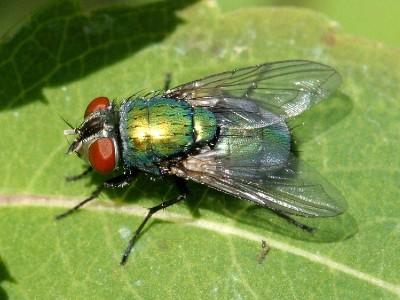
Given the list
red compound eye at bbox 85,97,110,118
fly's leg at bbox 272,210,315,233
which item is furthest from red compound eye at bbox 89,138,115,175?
fly's leg at bbox 272,210,315,233

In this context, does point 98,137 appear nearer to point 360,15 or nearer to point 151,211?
point 151,211

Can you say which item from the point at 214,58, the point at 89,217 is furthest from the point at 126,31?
the point at 89,217

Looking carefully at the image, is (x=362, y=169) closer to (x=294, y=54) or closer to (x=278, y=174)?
(x=278, y=174)

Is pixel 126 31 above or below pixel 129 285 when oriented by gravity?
above

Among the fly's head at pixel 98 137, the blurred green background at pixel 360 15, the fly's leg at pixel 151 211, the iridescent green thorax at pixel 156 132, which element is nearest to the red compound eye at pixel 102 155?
the fly's head at pixel 98 137

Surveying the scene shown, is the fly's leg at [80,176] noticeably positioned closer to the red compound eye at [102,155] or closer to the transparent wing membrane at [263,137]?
the red compound eye at [102,155]

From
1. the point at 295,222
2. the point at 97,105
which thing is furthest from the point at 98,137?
the point at 295,222

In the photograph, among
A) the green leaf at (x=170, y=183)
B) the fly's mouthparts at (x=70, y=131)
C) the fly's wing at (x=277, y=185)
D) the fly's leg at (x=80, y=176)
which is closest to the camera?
the green leaf at (x=170, y=183)
